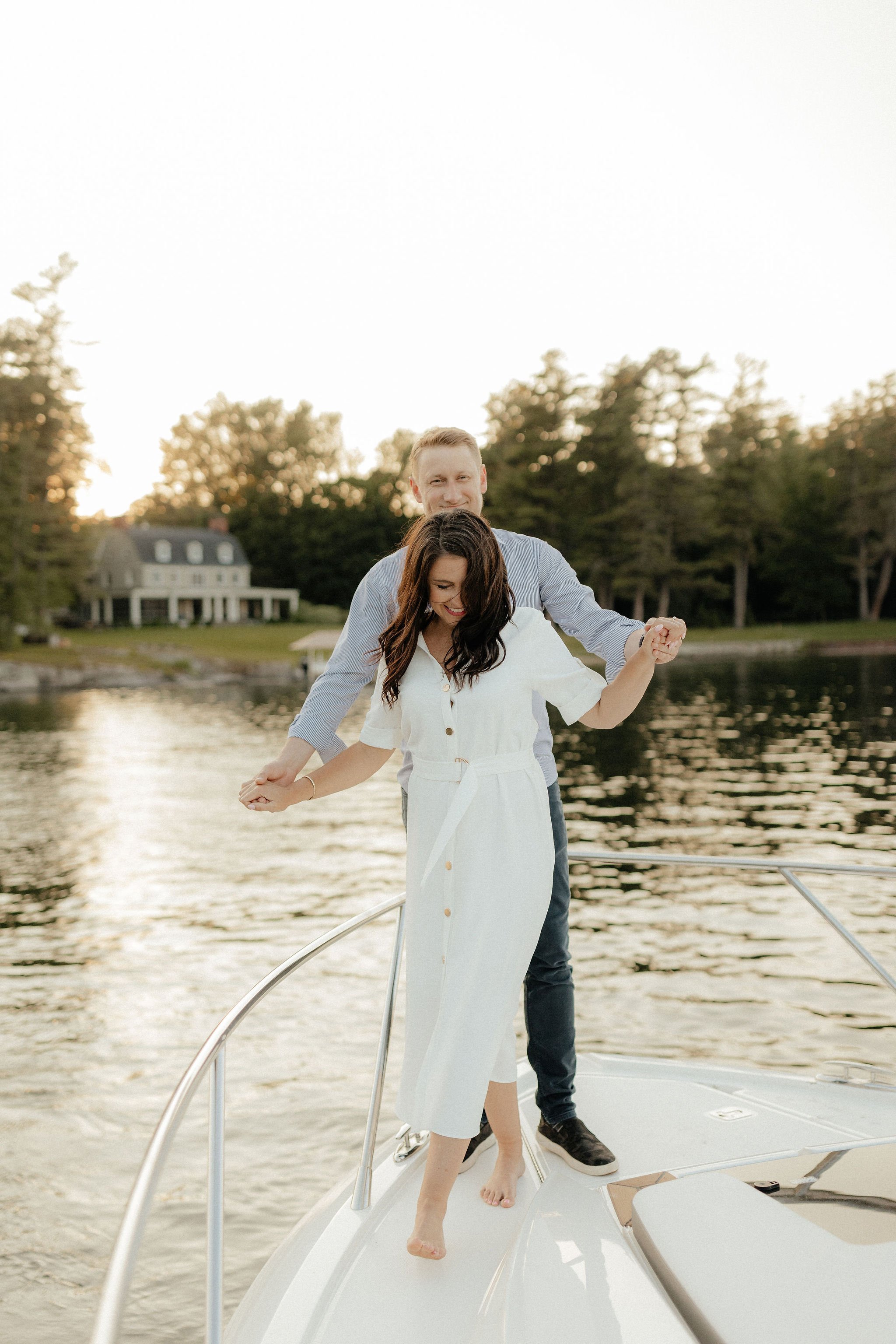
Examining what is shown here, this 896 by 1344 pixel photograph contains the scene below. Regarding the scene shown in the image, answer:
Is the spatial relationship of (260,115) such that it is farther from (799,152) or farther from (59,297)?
(59,297)

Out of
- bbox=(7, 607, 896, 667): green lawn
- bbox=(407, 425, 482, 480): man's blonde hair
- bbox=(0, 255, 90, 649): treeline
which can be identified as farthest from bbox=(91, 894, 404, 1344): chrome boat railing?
bbox=(0, 255, 90, 649): treeline

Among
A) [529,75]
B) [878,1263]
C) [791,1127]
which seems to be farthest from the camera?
[529,75]

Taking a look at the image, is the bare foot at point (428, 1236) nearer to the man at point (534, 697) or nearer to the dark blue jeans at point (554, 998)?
the man at point (534, 697)

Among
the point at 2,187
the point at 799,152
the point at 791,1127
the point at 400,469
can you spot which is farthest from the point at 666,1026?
the point at 400,469

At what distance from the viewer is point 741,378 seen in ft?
162

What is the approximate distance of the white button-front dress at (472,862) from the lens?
1.76 metres

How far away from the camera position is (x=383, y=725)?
1927 millimetres

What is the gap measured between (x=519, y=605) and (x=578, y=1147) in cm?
110

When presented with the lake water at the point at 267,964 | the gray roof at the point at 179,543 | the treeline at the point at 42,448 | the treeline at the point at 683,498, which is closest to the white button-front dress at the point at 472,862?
the lake water at the point at 267,964

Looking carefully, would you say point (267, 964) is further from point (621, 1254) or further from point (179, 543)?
Result: point (179, 543)

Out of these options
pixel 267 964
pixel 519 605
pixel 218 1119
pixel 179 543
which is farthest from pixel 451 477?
pixel 179 543

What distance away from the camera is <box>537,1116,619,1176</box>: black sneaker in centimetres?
193

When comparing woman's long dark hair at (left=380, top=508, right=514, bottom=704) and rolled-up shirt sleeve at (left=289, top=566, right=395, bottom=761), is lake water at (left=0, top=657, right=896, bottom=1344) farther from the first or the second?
woman's long dark hair at (left=380, top=508, right=514, bottom=704)

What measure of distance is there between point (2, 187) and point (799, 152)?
26.9 meters
